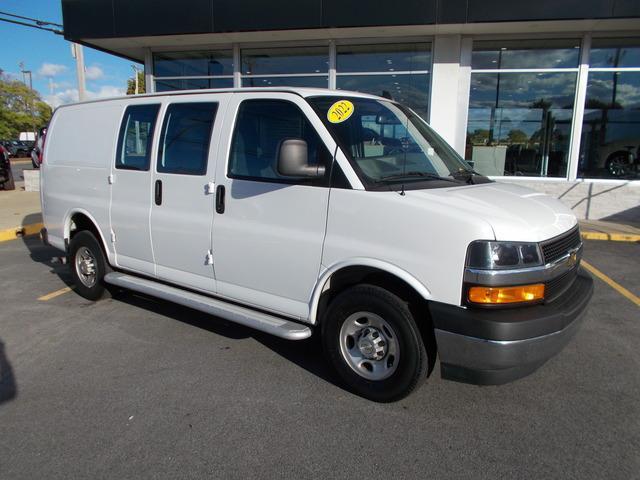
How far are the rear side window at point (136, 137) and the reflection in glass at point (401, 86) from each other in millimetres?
7759

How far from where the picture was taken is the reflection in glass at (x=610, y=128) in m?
11.0

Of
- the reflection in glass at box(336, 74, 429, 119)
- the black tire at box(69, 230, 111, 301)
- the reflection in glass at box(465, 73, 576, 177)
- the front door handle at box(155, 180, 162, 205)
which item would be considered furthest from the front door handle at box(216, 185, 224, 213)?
the reflection in glass at box(465, 73, 576, 177)

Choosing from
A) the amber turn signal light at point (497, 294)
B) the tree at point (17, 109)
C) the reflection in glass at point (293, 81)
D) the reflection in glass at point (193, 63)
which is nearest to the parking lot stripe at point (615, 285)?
the amber turn signal light at point (497, 294)

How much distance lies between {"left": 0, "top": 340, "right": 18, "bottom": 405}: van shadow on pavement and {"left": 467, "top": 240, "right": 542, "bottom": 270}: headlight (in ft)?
10.6

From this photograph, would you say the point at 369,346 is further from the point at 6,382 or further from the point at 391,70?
the point at 391,70

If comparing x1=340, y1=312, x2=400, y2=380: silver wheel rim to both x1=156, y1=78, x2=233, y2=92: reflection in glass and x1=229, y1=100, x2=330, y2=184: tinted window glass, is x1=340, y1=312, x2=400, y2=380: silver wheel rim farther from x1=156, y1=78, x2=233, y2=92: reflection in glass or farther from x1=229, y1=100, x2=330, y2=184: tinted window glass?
x1=156, y1=78, x2=233, y2=92: reflection in glass

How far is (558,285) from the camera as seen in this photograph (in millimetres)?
3105

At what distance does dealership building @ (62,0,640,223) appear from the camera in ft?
34.2

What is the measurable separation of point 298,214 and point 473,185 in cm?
133

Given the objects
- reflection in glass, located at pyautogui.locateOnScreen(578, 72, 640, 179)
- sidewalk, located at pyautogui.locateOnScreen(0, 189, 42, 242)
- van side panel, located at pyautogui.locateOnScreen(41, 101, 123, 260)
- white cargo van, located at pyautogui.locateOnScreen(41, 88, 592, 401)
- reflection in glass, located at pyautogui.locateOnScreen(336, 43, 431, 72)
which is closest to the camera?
white cargo van, located at pyautogui.locateOnScreen(41, 88, 592, 401)

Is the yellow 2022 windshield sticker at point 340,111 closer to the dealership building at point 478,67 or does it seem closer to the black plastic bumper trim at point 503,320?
the black plastic bumper trim at point 503,320

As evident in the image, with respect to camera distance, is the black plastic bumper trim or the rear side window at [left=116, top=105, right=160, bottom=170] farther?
the rear side window at [left=116, top=105, right=160, bottom=170]

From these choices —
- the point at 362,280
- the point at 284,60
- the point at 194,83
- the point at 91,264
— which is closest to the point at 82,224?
the point at 91,264

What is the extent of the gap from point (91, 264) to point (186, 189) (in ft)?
6.41
